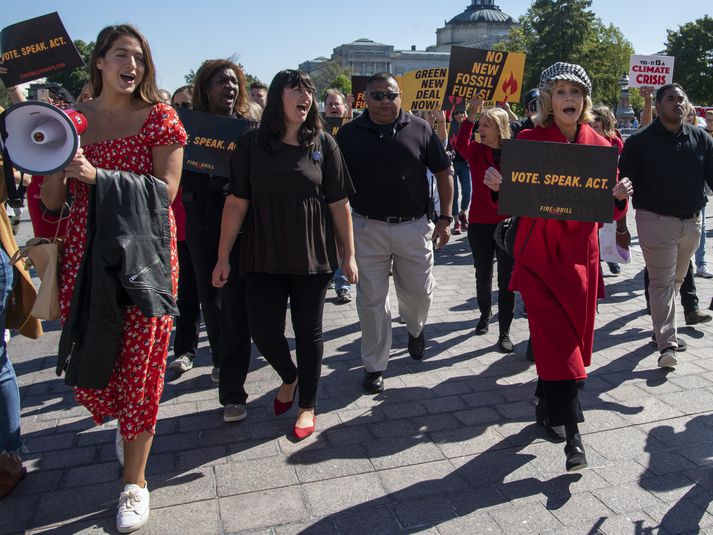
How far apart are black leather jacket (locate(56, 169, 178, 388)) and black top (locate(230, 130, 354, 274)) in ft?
2.52

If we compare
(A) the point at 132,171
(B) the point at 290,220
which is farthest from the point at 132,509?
(B) the point at 290,220

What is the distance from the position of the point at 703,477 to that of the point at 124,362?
→ 112 inches

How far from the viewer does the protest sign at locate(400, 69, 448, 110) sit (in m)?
9.77

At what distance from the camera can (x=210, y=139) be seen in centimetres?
421

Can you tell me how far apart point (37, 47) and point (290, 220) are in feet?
11.2

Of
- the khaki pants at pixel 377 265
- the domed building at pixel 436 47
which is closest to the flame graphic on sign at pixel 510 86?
the khaki pants at pixel 377 265

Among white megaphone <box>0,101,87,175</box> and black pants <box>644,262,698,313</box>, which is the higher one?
white megaphone <box>0,101,87,175</box>

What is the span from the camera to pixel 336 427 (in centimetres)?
401

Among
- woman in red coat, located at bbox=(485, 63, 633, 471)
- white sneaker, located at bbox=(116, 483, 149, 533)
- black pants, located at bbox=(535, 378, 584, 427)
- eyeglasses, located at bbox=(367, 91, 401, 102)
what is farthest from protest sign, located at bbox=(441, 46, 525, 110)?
white sneaker, located at bbox=(116, 483, 149, 533)

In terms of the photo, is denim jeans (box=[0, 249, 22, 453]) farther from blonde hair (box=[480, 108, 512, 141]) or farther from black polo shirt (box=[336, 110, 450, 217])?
blonde hair (box=[480, 108, 512, 141])

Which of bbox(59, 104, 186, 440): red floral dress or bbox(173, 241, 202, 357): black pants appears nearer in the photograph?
bbox(59, 104, 186, 440): red floral dress

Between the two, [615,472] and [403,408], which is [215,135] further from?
[615,472]

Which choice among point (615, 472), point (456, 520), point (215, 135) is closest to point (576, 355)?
point (615, 472)

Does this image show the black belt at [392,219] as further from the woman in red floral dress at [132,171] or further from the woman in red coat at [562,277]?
the woman in red floral dress at [132,171]
